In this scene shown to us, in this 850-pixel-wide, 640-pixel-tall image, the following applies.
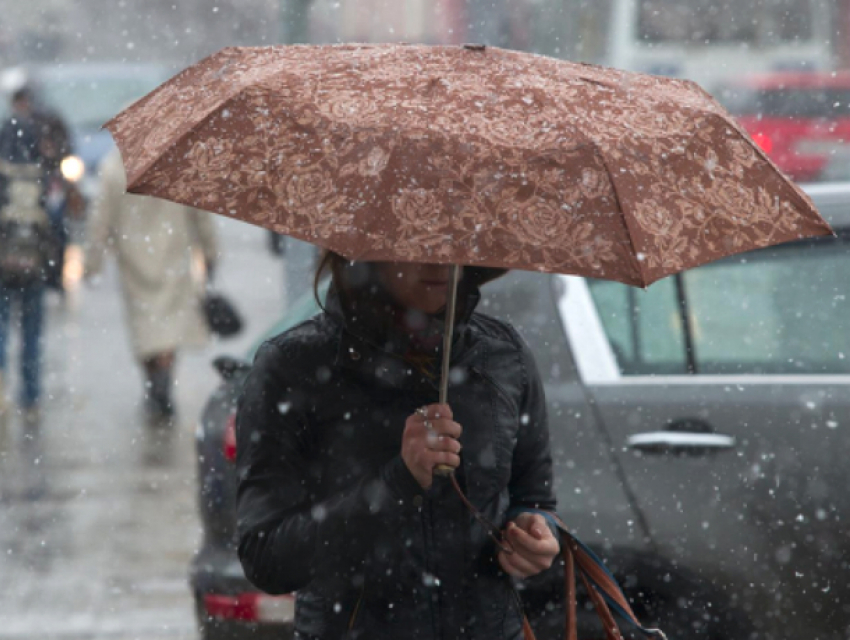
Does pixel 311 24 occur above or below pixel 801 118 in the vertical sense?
above

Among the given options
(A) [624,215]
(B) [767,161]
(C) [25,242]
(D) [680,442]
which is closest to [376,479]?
(A) [624,215]

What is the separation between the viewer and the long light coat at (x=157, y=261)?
877cm

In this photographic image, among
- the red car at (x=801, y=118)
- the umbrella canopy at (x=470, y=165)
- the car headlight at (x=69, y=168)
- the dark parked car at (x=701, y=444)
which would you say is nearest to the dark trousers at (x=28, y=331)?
the car headlight at (x=69, y=168)

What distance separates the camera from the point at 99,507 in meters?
6.80

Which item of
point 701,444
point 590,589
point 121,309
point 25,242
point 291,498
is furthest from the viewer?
point 121,309

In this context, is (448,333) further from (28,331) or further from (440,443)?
(28,331)

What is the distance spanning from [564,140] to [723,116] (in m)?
0.44

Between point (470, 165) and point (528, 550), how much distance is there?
0.70m

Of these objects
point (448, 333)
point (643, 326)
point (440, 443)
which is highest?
point (448, 333)

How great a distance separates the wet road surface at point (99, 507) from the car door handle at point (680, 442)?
79.9 inches

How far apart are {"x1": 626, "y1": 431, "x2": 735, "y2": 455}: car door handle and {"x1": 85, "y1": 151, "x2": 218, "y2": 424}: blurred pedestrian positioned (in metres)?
5.16

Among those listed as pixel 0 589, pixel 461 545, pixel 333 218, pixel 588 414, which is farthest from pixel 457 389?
pixel 0 589

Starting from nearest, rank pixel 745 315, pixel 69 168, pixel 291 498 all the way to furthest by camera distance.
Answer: pixel 291 498 → pixel 745 315 → pixel 69 168

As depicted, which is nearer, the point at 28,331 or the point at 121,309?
the point at 28,331
